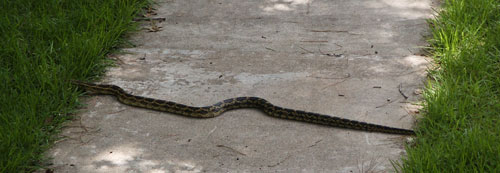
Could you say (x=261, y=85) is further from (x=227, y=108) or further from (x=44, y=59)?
(x=44, y=59)

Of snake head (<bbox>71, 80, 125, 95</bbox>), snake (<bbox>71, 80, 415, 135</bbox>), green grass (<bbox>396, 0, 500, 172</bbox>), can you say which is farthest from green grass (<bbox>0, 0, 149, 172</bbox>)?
green grass (<bbox>396, 0, 500, 172</bbox>)

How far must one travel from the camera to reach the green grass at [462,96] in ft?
15.9

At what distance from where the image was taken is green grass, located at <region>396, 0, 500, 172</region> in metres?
4.86

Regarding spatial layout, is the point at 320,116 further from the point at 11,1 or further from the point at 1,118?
the point at 11,1

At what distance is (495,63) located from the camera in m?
6.66

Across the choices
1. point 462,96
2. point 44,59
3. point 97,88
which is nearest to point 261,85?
point 97,88

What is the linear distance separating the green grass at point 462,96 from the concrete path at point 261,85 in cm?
27

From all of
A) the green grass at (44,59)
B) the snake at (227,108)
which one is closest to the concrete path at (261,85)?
the snake at (227,108)

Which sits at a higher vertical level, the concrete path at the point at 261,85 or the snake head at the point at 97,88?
the snake head at the point at 97,88

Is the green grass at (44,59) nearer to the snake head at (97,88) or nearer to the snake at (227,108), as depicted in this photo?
the snake head at (97,88)

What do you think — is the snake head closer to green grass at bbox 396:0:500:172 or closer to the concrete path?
the concrete path

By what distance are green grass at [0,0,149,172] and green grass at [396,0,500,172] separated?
3231 millimetres

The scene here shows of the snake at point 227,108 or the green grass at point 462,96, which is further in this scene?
the snake at point 227,108

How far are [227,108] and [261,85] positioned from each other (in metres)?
0.71
